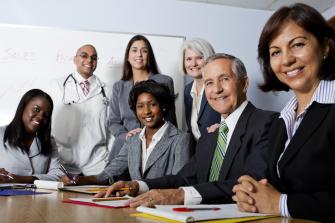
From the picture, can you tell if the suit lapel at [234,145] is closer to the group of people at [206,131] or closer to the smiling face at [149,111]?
the group of people at [206,131]

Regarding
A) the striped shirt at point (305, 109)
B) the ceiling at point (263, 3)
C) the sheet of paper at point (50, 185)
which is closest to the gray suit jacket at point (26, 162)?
the sheet of paper at point (50, 185)

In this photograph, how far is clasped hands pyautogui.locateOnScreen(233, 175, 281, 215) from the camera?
1160 millimetres

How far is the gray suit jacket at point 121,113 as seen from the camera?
10.7ft

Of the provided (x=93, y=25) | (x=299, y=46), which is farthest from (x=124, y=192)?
(x=93, y=25)

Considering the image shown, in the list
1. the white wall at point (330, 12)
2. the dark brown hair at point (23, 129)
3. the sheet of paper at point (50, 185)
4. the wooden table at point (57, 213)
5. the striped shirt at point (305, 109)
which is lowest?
the wooden table at point (57, 213)

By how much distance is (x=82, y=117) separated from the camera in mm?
3590

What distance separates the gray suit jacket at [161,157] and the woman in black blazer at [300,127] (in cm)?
95

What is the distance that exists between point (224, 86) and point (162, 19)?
193cm

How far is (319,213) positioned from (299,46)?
59 centimetres

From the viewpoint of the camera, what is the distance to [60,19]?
363 centimetres

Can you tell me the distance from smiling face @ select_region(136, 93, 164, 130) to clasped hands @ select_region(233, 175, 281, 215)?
1450 mm

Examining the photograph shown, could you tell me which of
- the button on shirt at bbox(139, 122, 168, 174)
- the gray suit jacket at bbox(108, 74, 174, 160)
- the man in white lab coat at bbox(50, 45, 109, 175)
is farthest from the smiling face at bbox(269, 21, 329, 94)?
the man in white lab coat at bbox(50, 45, 109, 175)

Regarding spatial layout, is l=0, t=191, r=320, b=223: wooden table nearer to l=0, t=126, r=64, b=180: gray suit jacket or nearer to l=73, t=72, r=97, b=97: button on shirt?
l=0, t=126, r=64, b=180: gray suit jacket

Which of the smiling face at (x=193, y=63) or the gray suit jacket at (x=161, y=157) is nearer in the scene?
the gray suit jacket at (x=161, y=157)
